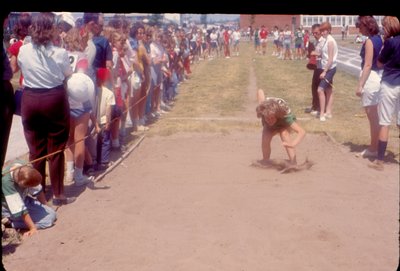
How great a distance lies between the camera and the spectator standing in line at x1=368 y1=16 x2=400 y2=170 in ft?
18.6

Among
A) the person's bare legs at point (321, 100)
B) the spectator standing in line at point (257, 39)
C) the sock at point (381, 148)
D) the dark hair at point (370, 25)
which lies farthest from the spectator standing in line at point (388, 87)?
the spectator standing in line at point (257, 39)

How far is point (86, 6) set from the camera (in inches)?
70.5

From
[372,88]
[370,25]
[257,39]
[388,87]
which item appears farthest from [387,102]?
[257,39]

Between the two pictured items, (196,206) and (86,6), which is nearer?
(86,6)

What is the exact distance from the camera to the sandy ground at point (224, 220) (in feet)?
11.8

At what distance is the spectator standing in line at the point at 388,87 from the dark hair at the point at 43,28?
10.3ft

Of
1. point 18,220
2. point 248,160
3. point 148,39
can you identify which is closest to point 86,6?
point 18,220

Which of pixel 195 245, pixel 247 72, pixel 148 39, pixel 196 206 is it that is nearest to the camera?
pixel 195 245

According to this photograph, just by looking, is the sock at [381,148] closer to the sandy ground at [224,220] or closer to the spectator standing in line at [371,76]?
the sandy ground at [224,220]

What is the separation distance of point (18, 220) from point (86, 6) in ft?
9.23

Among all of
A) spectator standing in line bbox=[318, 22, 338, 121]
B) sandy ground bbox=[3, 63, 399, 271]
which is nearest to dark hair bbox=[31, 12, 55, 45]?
sandy ground bbox=[3, 63, 399, 271]

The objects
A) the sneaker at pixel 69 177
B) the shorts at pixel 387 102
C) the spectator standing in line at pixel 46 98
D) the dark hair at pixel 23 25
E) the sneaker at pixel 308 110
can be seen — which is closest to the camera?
the spectator standing in line at pixel 46 98

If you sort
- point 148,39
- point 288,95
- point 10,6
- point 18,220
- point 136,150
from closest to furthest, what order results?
point 10,6, point 18,220, point 136,150, point 148,39, point 288,95

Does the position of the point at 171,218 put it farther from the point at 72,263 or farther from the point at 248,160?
the point at 248,160
